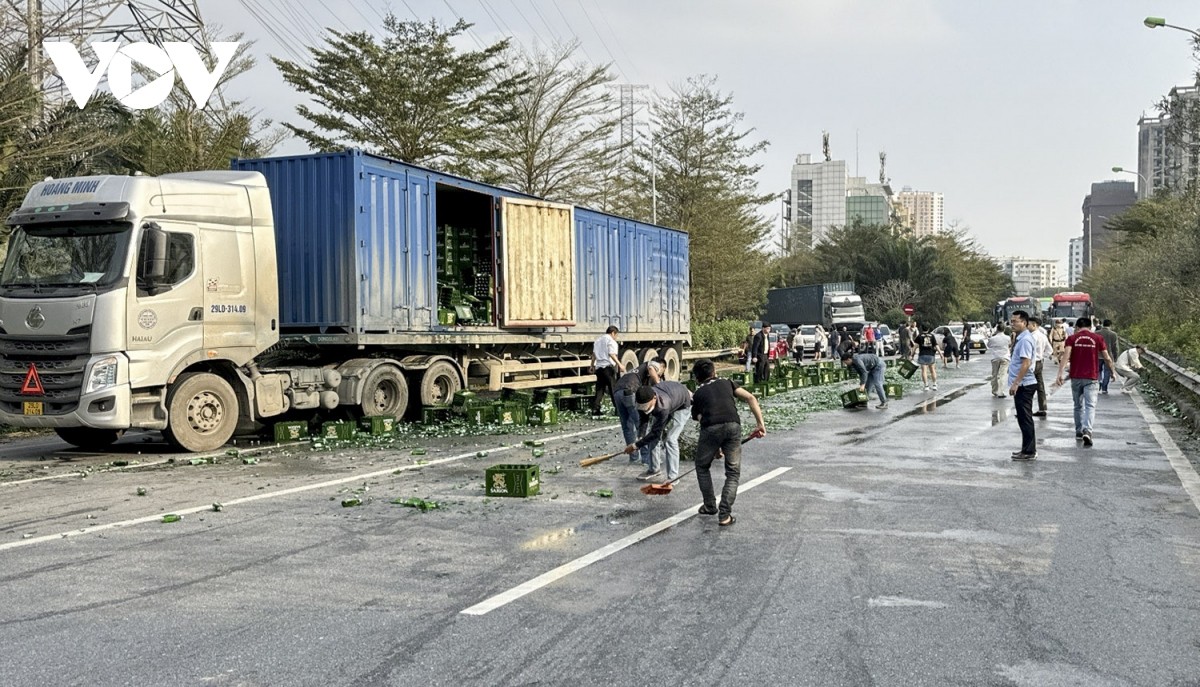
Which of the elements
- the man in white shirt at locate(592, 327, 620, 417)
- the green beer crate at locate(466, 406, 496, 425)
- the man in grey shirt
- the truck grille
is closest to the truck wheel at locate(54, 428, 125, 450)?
the truck grille

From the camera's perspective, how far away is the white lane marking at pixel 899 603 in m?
5.73

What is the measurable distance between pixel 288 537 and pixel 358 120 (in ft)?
85.3

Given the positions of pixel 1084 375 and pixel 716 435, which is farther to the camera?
pixel 1084 375

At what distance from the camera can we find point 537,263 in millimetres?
19312

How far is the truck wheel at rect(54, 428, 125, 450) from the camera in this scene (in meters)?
13.6

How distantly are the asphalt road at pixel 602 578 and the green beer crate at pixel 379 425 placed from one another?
3256 millimetres

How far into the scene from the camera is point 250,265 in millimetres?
13969

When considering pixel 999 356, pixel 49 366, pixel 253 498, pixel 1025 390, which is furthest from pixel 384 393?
pixel 999 356

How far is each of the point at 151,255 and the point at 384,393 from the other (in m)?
4.51

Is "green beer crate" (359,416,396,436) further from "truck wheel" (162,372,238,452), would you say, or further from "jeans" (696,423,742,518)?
"jeans" (696,423,742,518)

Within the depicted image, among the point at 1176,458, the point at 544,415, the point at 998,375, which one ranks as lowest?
the point at 1176,458

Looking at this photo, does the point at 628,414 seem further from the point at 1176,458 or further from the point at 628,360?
the point at 628,360

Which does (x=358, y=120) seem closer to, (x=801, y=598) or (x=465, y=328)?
(x=465, y=328)

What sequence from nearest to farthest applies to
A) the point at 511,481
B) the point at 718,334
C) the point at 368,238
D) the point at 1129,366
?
the point at 511,481 → the point at 368,238 → the point at 1129,366 → the point at 718,334
